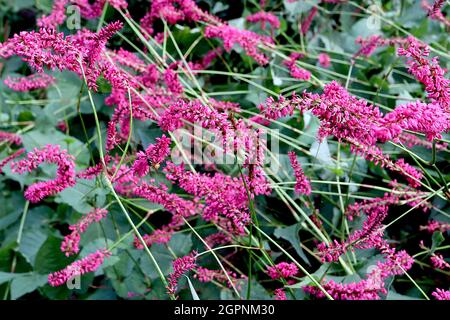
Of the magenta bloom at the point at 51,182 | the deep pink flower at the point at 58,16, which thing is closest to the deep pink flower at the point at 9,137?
the deep pink flower at the point at 58,16

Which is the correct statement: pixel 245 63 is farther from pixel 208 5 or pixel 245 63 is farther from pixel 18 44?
pixel 18 44

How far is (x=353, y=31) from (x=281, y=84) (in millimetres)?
383

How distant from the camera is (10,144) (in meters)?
1.59

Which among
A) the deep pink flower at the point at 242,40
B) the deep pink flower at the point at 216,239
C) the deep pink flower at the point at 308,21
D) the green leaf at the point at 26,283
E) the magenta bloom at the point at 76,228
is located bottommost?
the green leaf at the point at 26,283

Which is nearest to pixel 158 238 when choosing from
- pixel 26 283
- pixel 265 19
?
pixel 26 283

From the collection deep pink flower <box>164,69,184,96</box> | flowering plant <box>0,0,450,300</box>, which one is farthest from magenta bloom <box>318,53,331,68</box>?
deep pink flower <box>164,69,184,96</box>

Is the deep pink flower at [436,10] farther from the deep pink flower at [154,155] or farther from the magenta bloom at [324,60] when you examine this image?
the deep pink flower at [154,155]

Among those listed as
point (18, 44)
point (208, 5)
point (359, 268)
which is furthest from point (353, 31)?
point (18, 44)

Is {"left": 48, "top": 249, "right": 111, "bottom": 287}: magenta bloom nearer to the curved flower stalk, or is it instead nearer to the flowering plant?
the flowering plant

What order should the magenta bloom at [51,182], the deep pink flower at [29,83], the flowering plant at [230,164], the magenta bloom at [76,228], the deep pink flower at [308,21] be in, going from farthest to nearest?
1. the deep pink flower at [308,21]
2. the deep pink flower at [29,83]
3. the magenta bloom at [76,228]
4. the magenta bloom at [51,182]
5. the flowering plant at [230,164]

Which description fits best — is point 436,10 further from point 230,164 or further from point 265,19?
point 265,19

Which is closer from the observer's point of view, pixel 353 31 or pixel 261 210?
pixel 261 210

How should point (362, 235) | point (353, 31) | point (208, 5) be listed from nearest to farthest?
1. point (362, 235)
2. point (353, 31)
3. point (208, 5)
